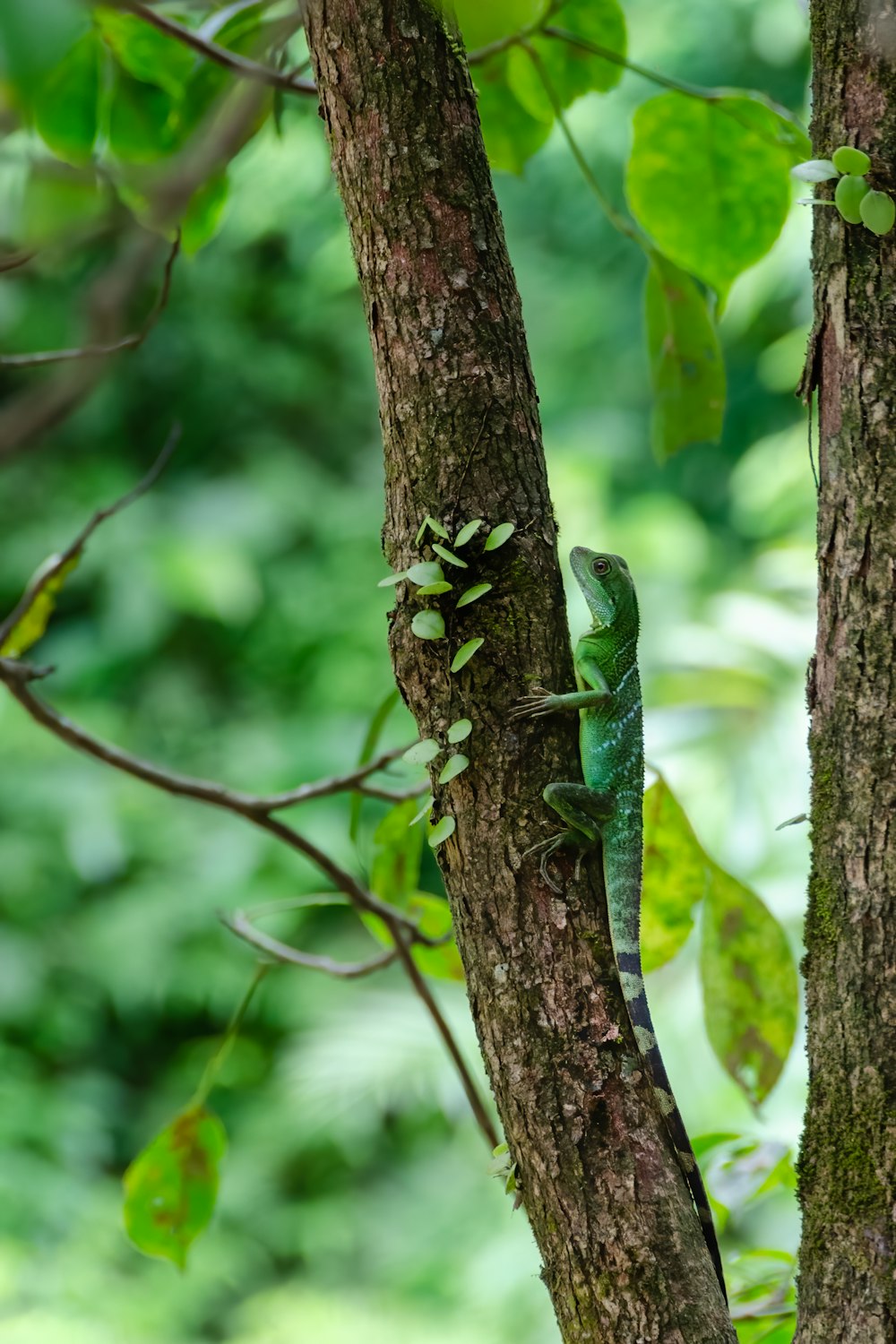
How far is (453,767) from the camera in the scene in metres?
1.29

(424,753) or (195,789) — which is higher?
(195,789)

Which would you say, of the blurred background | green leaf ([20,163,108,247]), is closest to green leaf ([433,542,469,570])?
green leaf ([20,163,108,247])

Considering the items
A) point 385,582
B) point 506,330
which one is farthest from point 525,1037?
point 506,330

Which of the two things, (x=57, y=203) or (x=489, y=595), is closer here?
(x=57, y=203)

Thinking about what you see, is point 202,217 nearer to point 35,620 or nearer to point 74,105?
point 74,105

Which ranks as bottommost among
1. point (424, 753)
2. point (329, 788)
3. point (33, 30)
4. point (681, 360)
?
point (33, 30)

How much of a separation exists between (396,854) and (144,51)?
1.24 metres

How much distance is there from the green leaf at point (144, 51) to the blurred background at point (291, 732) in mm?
3502

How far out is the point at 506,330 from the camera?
4.39ft

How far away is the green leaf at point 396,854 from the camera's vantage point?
185 cm

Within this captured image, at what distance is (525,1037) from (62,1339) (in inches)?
176

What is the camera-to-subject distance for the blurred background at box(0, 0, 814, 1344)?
5.24 m

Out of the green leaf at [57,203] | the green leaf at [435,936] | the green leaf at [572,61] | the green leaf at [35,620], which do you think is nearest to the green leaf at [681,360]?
the green leaf at [572,61]

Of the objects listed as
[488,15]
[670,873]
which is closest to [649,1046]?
[670,873]
